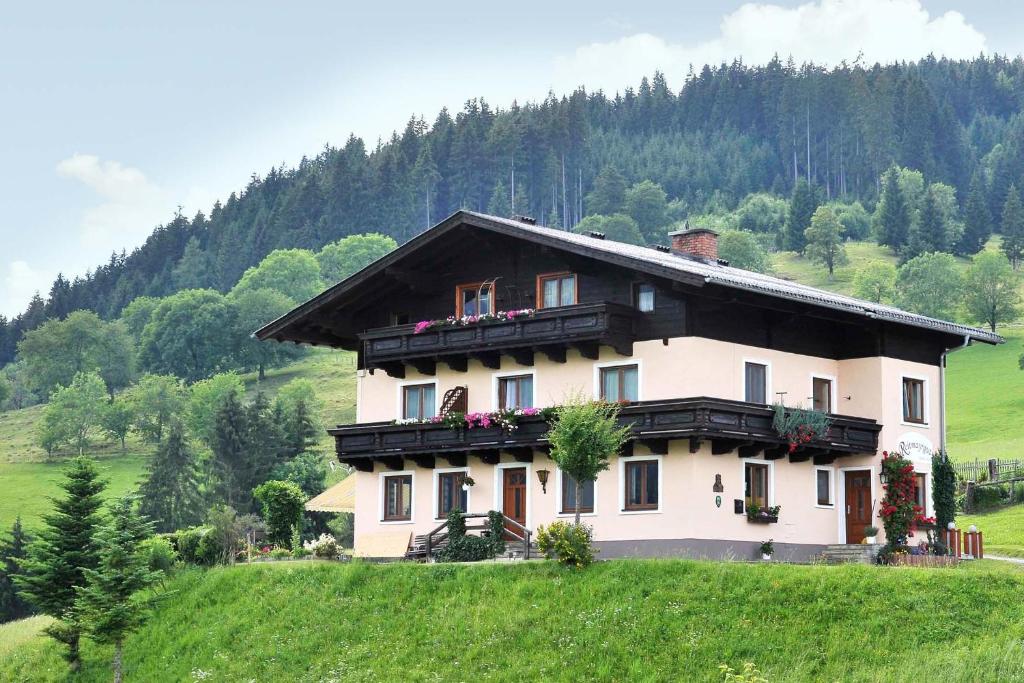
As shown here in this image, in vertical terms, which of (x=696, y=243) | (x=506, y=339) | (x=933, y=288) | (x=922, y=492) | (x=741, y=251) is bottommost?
(x=922, y=492)

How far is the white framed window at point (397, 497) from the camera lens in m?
48.8

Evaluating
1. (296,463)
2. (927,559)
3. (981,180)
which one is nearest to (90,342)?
(296,463)

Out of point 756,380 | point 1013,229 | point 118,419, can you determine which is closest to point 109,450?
point 118,419

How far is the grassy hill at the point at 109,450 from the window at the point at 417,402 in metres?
45.3

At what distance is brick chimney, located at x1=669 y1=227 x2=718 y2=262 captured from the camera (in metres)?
53.9

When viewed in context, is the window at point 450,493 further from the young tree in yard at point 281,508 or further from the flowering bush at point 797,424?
the flowering bush at point 797,424

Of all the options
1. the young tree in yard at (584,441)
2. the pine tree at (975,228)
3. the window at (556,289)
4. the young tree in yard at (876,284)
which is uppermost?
the pine tree at (975,228)

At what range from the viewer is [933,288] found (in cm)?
13075

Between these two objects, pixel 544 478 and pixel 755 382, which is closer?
pixel 755 382

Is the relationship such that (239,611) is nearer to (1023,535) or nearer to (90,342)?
(1023,535)

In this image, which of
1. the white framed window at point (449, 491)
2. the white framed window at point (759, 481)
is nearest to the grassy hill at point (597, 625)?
the white framed window at point (449, 491)

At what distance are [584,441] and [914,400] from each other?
1417 centimetres

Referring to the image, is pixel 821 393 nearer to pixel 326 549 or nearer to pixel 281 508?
pixel 326 549

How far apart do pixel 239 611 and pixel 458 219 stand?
43.6 ft
